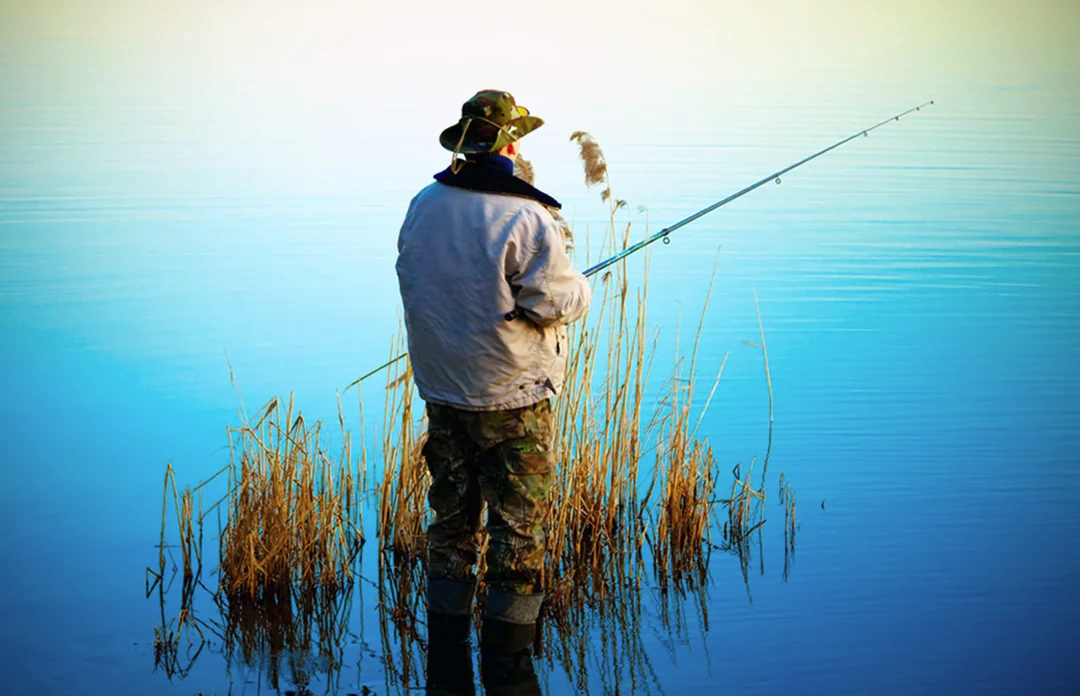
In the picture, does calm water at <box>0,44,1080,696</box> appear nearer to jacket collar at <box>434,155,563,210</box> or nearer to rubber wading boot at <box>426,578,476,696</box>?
rubber wading boot at <box>426,578,476,696</box>

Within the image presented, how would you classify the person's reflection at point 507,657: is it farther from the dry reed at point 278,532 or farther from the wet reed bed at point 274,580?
the dry reed at point 278,532

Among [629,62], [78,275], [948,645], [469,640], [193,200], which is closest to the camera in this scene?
[469,640]

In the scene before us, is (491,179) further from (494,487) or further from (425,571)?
(425,571)

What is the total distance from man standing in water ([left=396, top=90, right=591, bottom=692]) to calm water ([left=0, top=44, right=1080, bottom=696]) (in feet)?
1.34

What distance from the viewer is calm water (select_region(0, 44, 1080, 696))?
4.37 m

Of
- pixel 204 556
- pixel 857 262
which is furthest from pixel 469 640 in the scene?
pixel 857 262

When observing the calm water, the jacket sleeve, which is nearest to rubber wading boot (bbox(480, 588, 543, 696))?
the calm water

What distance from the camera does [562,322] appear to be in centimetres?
363

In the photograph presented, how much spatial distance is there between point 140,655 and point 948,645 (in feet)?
8.19

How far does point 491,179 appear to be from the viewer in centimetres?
357

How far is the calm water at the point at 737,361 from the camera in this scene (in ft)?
14.3

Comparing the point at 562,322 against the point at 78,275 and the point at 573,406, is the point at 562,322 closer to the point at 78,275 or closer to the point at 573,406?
the point at 573,406

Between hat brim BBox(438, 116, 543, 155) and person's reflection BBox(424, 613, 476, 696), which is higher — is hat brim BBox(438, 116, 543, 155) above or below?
above

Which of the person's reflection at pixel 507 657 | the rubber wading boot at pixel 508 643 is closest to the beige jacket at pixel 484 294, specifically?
the rubber wading boot at pixel 508 643
